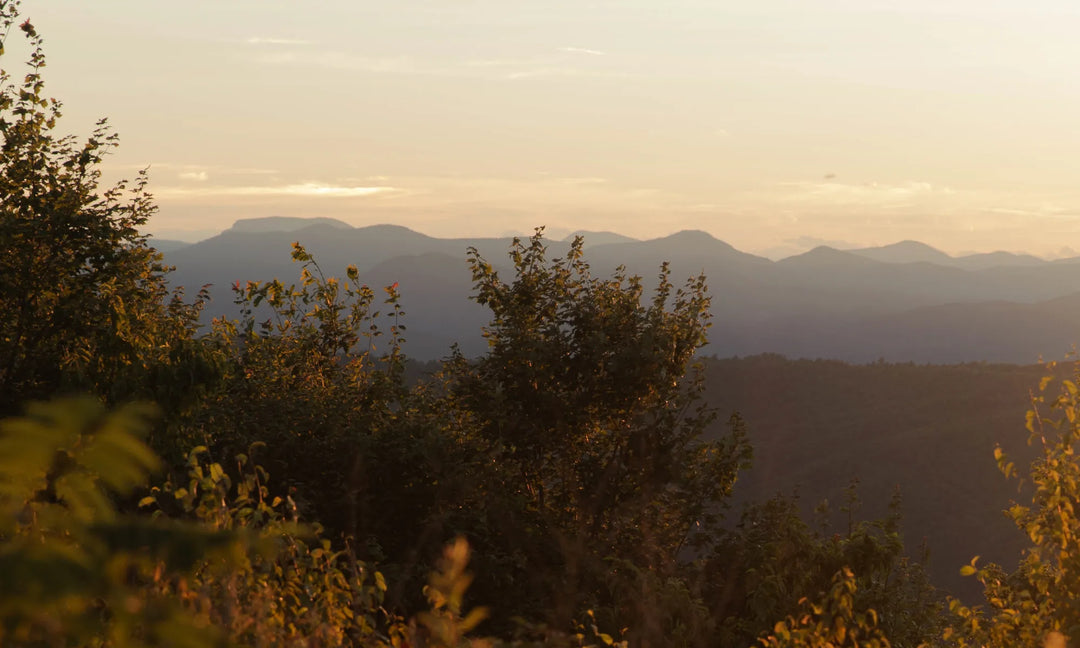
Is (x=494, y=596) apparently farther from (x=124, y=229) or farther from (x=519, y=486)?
(x=124, y=229)

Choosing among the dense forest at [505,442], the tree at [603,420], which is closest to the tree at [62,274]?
the dense forest at [505,442]

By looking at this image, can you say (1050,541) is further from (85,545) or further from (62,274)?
(62,274)

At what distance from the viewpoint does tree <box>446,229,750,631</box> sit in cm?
1454

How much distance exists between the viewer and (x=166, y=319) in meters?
15.8

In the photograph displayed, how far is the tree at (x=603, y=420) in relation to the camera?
572 inches

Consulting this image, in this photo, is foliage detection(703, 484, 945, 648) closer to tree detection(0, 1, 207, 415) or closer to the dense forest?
the dense forest

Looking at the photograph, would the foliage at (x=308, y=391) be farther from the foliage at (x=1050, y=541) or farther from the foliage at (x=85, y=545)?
the foliage at (x=85, y=545)

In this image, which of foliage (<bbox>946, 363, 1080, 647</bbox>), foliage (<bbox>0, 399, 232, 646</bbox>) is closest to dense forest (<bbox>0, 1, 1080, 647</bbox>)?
foliage (<bbox>946, 363, 1080, 647</bbox>)

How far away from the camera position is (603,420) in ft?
49.4

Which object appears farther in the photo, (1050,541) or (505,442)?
(505,442)

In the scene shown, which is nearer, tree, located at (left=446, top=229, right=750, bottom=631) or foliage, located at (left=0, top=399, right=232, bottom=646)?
foliage, located at (left=0, top=399, right=232, bottom=646)

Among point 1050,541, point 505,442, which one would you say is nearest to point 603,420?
point 505,442

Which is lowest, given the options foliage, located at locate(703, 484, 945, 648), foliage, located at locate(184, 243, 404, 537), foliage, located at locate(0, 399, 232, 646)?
foliage, located at locate(703, 484, 945, 648)

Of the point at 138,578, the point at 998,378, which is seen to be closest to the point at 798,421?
the point at 998,378
